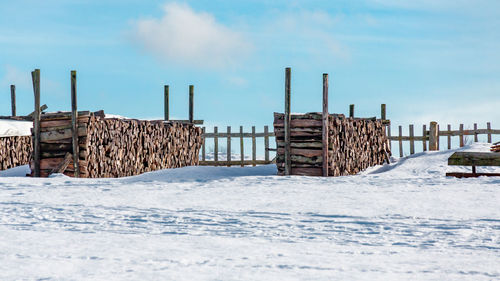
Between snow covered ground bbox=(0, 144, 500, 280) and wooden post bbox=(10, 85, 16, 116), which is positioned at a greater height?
wooden post bbox=(10, 85, 16, 116)

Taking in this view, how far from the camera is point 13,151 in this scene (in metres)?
21.4

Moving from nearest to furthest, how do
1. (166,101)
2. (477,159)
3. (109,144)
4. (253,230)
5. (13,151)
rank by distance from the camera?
1. (253,230)
2. (477,159)
3. (109,144)
4. (13,151)
5. (166,101)

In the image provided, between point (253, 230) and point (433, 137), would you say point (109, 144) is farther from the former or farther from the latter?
point (433, 137)

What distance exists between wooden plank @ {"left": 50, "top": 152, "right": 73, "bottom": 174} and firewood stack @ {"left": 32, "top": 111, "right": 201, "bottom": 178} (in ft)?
0.54

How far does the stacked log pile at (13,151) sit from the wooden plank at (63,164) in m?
6.91

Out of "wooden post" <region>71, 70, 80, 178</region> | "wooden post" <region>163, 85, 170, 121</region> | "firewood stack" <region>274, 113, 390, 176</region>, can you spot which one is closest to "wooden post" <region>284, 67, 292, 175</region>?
"firewood stack" <region>274, 113, 390, 176</region>

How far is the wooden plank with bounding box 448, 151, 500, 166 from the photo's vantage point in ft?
41.4

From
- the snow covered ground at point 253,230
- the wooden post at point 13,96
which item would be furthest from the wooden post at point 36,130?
the wooden post at point 13,96

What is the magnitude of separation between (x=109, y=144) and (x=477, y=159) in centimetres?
980


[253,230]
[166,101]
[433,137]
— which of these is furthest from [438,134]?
[253,230]

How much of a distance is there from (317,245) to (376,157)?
14.7 meters

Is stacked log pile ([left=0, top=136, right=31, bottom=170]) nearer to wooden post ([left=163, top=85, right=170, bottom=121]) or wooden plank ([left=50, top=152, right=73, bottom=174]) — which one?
wooden post ([left=163, top=85, right=170, bottom=121])

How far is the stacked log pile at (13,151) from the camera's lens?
68.7 feet

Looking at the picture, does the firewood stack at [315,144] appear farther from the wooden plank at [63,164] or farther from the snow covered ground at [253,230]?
the wooden plank at [63,164]
